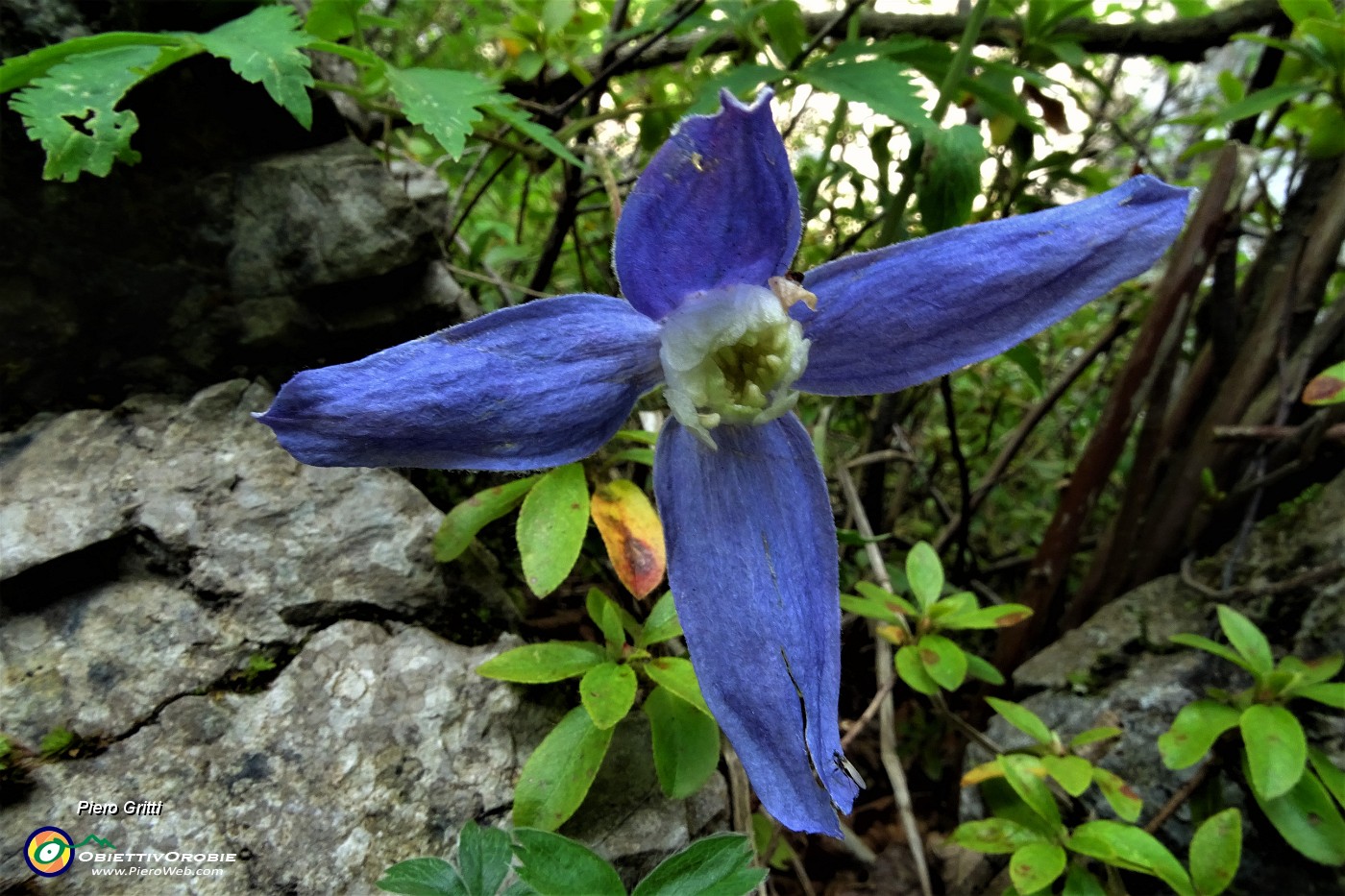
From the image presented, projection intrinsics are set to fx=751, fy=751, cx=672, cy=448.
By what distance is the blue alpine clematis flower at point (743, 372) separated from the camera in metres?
0.93

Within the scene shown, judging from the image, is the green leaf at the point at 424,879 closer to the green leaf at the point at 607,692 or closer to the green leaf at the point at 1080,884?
the green leaf at the point at 607,692

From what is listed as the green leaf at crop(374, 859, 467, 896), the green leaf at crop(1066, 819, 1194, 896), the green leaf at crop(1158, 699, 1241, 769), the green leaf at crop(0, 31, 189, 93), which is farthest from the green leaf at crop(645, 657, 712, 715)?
the green leaf at crop(0, 31, 189, 93)

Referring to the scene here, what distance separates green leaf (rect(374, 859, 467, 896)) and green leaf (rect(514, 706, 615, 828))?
14cm

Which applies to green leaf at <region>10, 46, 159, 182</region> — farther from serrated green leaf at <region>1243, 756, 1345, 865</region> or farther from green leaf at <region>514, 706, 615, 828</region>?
serrated green leaf at <region>1243, 756, 1345, 865</region>

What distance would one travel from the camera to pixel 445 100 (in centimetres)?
139

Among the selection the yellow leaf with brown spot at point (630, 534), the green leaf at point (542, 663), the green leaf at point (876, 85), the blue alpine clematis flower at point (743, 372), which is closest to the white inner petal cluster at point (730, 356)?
the blue alpine clematis flower at point (743, 372)

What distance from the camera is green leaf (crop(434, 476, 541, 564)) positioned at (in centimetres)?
141

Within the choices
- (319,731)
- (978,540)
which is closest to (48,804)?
(319,731)

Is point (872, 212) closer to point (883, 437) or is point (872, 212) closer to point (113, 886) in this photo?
point (883, 437)

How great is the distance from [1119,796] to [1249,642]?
46cm

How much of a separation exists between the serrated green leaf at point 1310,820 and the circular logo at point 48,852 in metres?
1.96

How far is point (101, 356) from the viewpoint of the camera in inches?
63.4

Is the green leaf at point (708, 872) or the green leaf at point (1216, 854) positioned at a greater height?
the green leaf at point (708, 872)

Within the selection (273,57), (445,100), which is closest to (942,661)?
(445,100)
